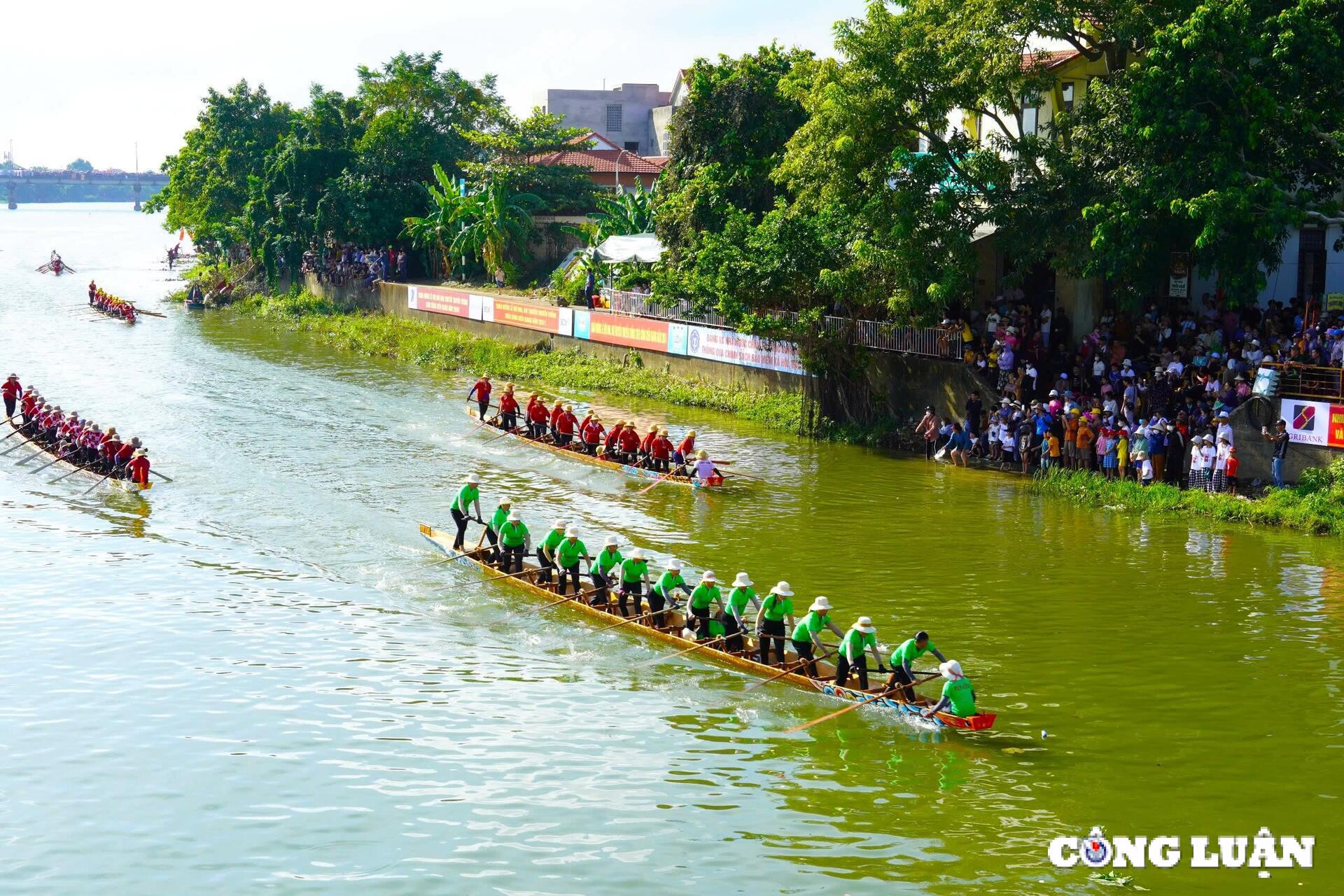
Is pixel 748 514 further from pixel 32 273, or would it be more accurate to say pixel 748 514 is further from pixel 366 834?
pixel 32 273

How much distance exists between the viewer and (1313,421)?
24.5 m

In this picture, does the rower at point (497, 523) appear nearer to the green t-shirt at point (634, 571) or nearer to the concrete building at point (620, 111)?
the green t-shirt at point (634, 571)

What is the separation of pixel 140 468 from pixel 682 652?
1536 centimetres

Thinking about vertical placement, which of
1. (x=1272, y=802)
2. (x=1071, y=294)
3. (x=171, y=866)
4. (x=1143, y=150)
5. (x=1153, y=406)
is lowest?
(x=171, y=866)

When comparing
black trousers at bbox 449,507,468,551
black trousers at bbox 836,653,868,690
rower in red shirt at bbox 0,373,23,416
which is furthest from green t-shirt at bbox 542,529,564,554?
rower in red shirt at bbox 0,373,23,416

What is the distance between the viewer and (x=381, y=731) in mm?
16219

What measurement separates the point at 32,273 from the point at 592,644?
88.5 metres

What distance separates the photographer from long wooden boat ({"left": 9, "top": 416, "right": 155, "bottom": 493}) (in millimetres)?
29031

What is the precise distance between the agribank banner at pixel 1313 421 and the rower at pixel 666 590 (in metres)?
12.6

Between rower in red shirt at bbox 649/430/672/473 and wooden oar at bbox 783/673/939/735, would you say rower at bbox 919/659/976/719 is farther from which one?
rower in red shirt at bbox 649/430/672/473

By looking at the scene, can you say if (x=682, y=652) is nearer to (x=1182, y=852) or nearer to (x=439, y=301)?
(x=1182, y=852)

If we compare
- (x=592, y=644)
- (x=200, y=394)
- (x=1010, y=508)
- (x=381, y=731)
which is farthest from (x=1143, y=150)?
(x=200, y=394)

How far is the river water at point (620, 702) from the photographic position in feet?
43.8

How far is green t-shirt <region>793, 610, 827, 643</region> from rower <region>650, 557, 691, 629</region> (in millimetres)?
2691
